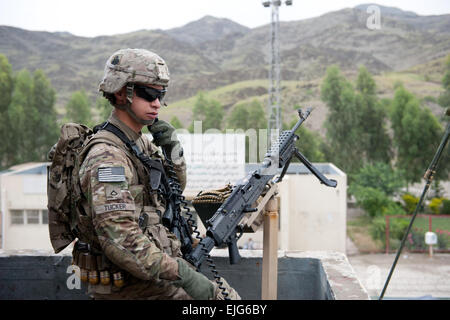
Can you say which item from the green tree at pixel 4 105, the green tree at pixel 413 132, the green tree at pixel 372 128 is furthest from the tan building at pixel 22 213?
the green tree at pixel 372 128

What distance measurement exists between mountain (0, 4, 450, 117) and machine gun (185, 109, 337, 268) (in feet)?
174

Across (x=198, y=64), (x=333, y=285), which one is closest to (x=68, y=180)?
(x=333, y=285)

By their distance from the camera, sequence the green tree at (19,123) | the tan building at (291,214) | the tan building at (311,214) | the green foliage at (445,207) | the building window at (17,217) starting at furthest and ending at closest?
the green tree at (19,123) < the green foliage at (445,207) < the building window at (17,217) < the tan building at (291,214) < the tan building at (311,214)

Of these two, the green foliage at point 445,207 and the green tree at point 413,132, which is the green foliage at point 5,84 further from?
the green foliage at point 445,207

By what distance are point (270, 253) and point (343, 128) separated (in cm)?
3807

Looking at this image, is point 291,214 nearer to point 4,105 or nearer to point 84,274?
point 84,274

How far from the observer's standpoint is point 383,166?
31.5 meters

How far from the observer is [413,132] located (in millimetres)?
34750

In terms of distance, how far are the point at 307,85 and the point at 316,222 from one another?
4305 centimetres

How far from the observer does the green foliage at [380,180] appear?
29508 mm

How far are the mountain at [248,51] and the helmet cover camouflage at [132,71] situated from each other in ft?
177
